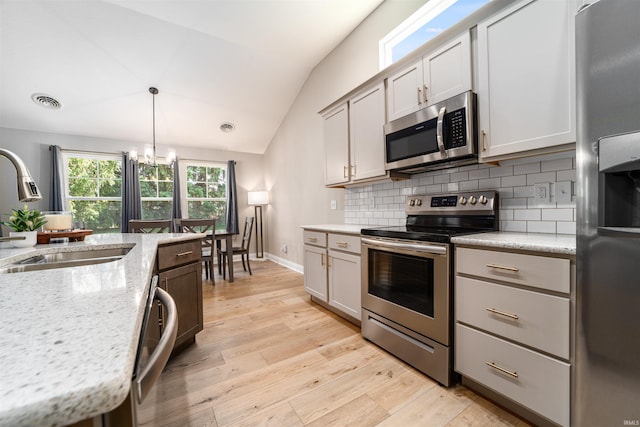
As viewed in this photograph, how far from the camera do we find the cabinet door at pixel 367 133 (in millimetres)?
2391

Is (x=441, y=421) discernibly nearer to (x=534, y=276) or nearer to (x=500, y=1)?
(x=534, y=276)

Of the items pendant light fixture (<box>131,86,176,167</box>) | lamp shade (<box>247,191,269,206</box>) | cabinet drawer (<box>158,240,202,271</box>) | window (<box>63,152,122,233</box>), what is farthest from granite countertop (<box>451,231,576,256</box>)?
window (<box>63,152,122,233</box>)

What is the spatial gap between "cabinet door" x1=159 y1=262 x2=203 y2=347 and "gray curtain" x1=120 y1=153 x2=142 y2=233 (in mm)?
3298

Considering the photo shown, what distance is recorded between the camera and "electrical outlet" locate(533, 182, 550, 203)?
1.64 metres

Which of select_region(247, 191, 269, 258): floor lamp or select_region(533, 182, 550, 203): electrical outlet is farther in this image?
select_region(247, 191, 269, 258): floor lamp

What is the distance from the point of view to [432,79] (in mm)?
1951

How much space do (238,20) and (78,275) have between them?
3.24 metres

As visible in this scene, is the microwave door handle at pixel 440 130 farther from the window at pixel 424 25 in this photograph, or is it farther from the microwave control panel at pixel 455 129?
the window at pixel 424 25

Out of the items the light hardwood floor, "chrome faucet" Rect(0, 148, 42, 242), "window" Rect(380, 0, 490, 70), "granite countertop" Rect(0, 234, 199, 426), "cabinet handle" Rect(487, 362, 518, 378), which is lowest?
the light hardwood floor

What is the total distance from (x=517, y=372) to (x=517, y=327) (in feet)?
A: 0.73

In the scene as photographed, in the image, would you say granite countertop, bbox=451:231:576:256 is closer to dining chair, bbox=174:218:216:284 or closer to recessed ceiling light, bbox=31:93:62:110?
dining chair, bbox=174:218:216:284

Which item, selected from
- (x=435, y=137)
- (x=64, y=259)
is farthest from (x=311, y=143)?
(x=64, y=259)

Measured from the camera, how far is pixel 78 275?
802 mm

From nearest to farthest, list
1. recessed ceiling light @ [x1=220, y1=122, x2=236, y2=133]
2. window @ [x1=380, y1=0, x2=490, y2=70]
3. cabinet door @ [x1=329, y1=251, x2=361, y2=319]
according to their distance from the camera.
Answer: window @ [x1=380, y1=0, x2=490, y2=70] → cabinet door @ [x1=329, y1=251, x2=361, y2=319] → recessed ceiling light @ [x1=220, y1=122, x2=236, y2=133]
